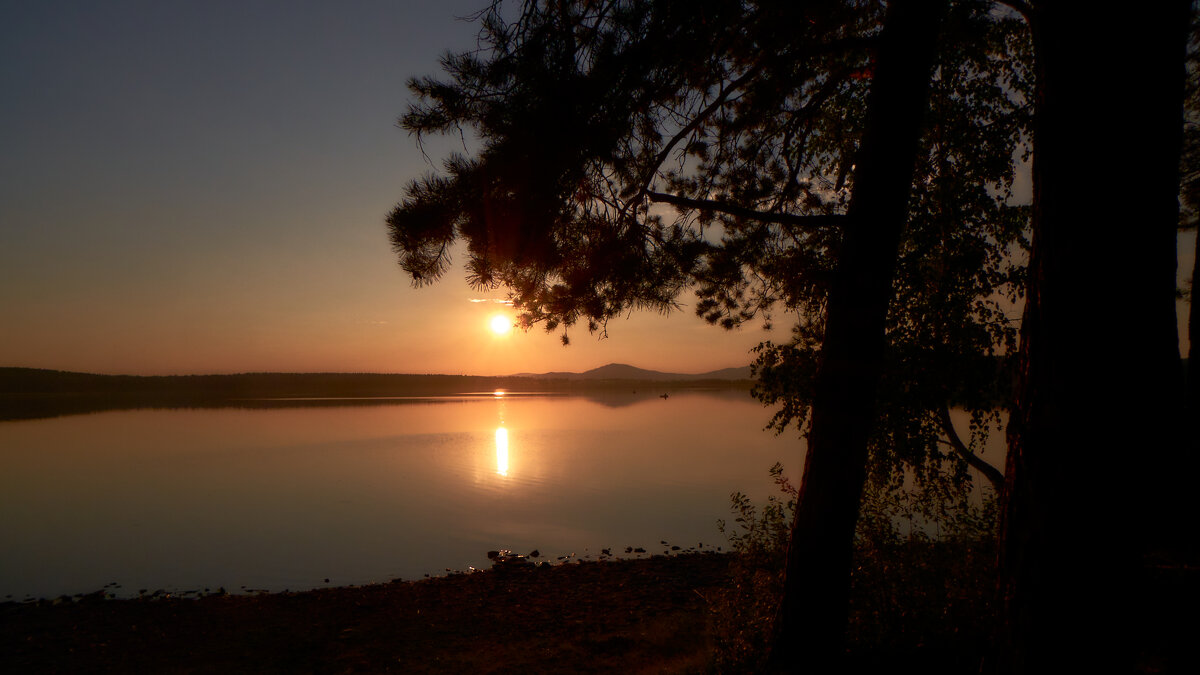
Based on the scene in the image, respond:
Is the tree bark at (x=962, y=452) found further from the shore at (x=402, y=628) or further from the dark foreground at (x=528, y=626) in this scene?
the shore at (x=402, y=628)

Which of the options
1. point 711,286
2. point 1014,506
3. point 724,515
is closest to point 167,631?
Answer: point 711,286

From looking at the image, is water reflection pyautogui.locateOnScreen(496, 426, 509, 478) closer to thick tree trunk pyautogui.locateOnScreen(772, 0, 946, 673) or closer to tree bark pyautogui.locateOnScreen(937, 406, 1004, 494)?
tree bark pyautogui.locateOnScreen(937, 406, 1004, 494)

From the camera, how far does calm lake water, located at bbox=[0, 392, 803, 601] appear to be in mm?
13820

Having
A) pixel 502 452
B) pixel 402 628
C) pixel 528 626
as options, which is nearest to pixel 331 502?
pixel 402 628

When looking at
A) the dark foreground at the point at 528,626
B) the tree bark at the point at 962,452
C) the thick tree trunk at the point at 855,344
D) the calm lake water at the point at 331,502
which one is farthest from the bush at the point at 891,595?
the calm lake water at the point at 331,502

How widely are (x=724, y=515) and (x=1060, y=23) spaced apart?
1693 cm

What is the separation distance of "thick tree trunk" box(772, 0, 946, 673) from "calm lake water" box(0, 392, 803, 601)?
10.6 m

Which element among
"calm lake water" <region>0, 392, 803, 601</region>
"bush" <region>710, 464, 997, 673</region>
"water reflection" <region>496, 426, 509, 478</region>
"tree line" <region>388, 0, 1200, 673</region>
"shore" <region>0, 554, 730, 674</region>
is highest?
"tree line" <region>388, 0, 1200, 673</region>

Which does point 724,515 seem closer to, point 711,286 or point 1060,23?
point 711,286

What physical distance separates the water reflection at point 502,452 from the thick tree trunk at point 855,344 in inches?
910

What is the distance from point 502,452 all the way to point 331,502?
14.4m

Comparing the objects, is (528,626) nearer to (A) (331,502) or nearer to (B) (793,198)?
(B) (793,198)

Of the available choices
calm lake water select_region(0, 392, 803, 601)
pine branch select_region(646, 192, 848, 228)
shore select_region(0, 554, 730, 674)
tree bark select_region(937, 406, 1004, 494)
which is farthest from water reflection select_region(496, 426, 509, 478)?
pine branch select_region(646, 192, 848, 228)

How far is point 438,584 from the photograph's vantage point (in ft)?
38.0
